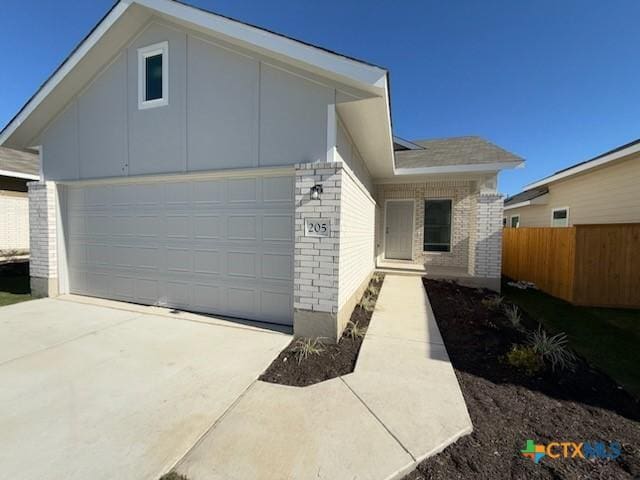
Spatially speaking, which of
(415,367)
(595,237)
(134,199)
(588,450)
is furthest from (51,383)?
(595,237)

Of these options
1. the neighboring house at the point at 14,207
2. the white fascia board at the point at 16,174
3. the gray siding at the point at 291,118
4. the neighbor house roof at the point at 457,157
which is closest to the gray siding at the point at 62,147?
the gray siding at the point at 291,118

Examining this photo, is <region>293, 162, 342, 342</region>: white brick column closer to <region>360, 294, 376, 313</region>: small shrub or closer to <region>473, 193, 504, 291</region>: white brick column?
<region>360, 294, 376, 313</region>: small shrub

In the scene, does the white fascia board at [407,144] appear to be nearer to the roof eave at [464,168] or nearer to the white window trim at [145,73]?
the roof eave at [464,168]

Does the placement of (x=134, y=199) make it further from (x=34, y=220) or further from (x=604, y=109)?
(x=604, y=109)

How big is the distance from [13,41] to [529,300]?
17094 millimetres

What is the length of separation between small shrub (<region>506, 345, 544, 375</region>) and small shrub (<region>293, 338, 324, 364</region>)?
2481mm

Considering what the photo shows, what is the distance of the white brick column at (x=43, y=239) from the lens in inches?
244

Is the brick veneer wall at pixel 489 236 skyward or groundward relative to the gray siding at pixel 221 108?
groundward

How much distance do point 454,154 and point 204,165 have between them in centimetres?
782

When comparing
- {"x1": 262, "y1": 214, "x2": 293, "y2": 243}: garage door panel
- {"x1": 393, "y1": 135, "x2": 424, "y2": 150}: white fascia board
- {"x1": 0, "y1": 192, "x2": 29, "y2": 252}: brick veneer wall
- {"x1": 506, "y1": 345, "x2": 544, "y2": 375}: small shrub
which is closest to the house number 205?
{"x1": 262, "y1": 214, "x2": 293, "y2": 243}: garage door panel

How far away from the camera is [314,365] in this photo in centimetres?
350

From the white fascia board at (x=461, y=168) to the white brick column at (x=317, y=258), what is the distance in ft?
17.7

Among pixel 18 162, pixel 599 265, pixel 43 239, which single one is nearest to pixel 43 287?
pixel 43 239

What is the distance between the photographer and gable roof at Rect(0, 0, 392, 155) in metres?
3.81
